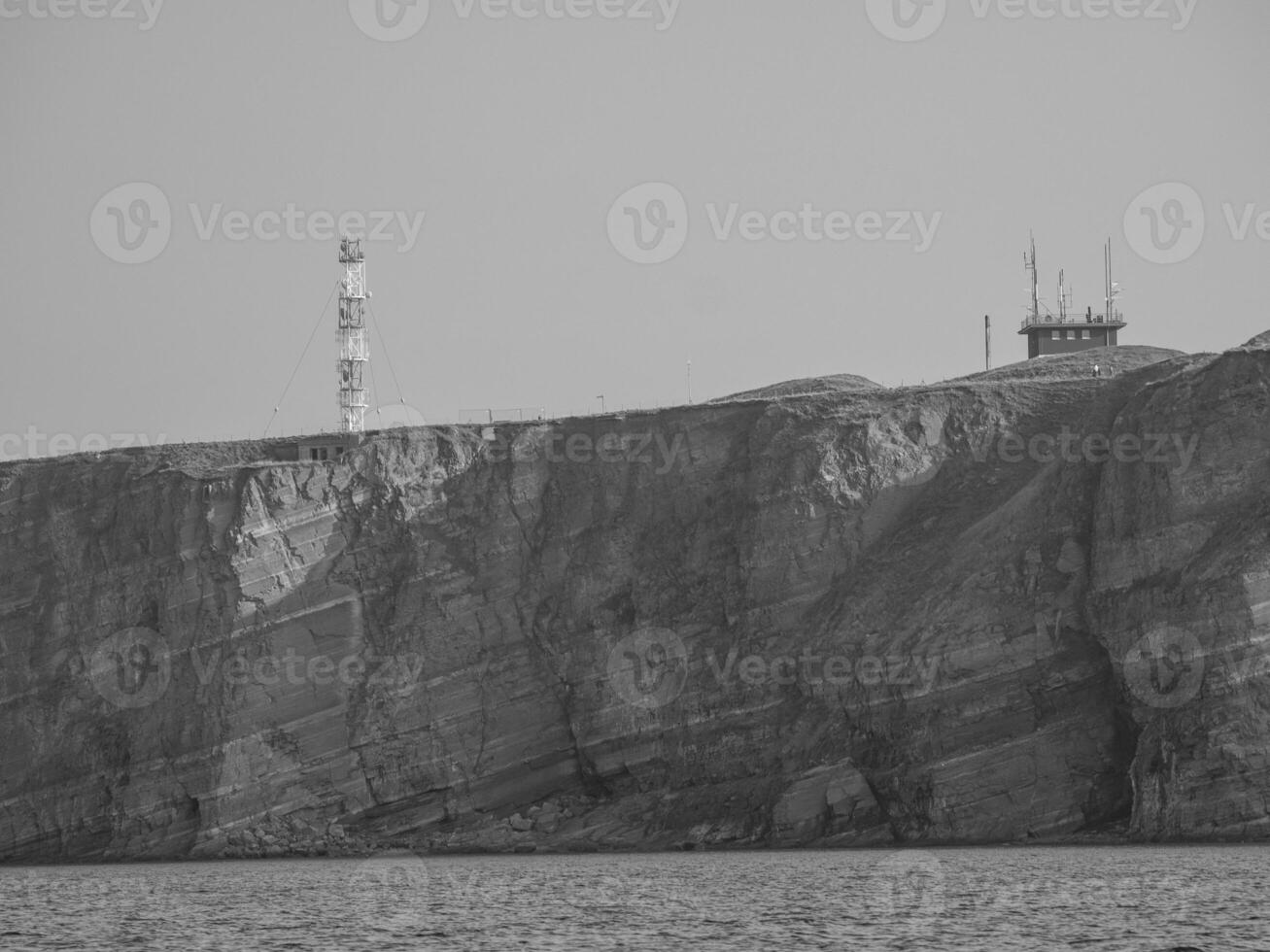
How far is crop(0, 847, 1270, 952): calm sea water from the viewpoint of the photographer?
54219mm

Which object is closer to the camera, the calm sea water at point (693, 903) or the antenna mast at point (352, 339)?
the calm sea water at point (693, 903)

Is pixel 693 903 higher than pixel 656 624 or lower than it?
lower

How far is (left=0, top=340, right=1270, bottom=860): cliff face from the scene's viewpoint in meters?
80.3

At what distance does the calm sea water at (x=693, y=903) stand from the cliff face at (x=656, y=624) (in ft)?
17.6

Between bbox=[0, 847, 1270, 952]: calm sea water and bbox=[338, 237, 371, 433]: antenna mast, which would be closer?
bbox=[0, 847, 1270, 952]: calm sea water

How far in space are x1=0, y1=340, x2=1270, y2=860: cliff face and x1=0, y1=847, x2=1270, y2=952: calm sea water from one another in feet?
17.6

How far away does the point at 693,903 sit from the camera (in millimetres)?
62094

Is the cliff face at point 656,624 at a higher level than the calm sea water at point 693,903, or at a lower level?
higher

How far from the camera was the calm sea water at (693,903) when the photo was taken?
54.2 m

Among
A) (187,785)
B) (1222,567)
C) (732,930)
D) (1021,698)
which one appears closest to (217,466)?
(187,785)

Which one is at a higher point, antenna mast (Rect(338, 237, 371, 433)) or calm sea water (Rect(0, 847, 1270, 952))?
antenna mast (Rect(338, 237, 371, 433))

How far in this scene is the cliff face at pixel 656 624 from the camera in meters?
80.3

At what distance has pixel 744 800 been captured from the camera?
8356cm

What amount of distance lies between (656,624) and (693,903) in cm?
2870
